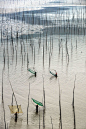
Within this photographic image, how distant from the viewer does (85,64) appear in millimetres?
8336

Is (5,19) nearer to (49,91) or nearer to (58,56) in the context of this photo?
(58,56)

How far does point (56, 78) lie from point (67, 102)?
1395mm

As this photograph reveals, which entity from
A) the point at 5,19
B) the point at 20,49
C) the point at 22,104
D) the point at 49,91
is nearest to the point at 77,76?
the point at 49,91

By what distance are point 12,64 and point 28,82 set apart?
4.87ft

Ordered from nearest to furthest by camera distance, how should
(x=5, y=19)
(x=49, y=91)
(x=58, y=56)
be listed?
(x=49, y=91) → (x=58, y=56) → (x=5, y=19)

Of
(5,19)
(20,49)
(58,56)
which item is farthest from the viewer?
(5,19)

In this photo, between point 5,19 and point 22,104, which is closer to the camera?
point 22,104

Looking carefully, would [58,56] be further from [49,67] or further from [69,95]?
[69,95]

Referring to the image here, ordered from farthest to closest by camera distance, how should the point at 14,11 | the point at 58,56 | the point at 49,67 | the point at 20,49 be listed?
the point at 14,11 < the point at 20,49 < the point at 58,56 < the point at 49,67

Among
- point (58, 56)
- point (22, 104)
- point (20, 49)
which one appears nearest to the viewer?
point (22, 104)

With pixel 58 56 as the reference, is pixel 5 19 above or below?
above

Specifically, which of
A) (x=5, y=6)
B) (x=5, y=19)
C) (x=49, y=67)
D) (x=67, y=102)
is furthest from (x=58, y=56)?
(x=5, y=6)

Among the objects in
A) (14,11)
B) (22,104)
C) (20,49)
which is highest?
(14,11)

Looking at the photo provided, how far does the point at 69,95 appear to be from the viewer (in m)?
6.38
